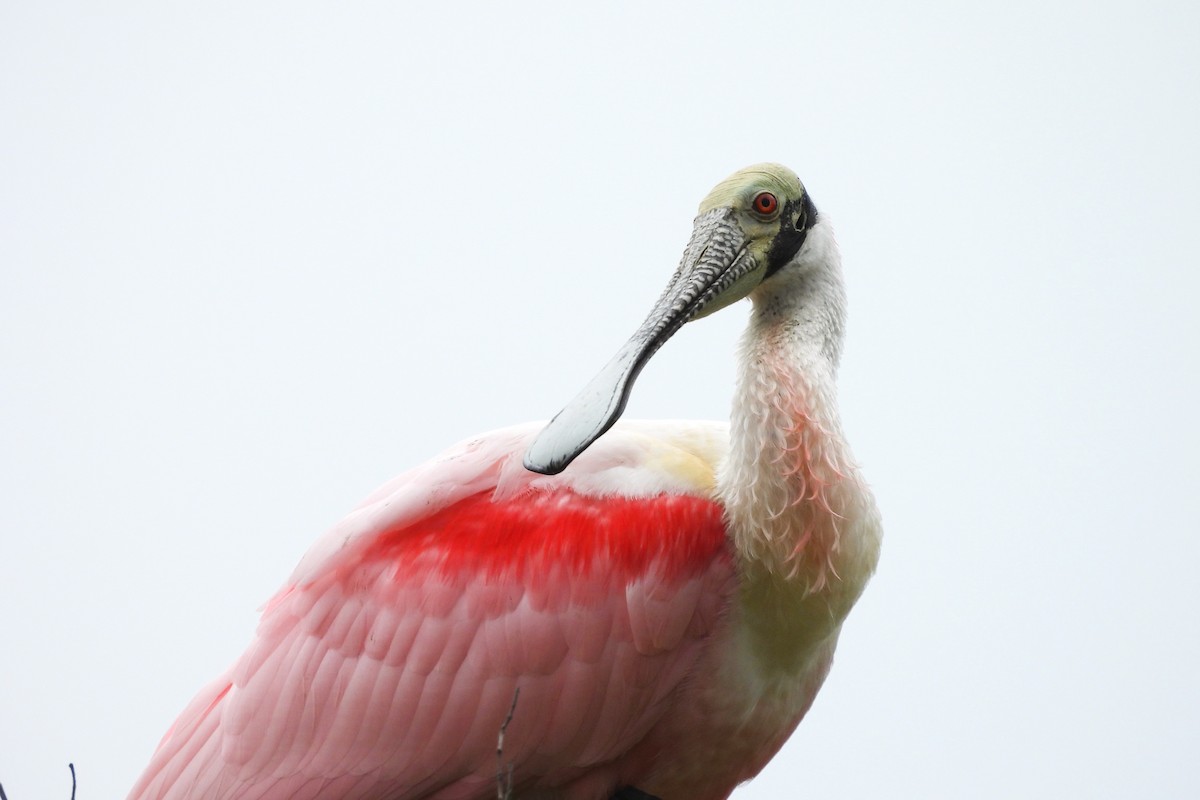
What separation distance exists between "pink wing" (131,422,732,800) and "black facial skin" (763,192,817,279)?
26.2 inches

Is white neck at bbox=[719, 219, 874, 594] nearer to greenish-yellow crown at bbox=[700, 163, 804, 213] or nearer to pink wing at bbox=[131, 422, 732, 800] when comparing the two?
pink wing at bbox=[131, 422, 732, 800]

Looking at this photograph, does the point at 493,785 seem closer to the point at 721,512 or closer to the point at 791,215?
the point at 721,512

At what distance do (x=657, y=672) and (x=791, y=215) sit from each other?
1317mm

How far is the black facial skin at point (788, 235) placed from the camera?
11.7ft

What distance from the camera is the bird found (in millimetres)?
3391

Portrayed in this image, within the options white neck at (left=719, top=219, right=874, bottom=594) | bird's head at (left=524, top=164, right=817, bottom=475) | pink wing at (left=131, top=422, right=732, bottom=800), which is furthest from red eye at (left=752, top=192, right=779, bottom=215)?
pink wing at (left=131, top=422, right=732, bottom=800)

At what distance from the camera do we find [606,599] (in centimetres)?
343

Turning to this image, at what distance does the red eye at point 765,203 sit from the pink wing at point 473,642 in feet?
2.49

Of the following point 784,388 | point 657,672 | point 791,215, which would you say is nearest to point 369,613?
point 657,672

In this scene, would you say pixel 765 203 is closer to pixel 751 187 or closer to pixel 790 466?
pixel 751 187

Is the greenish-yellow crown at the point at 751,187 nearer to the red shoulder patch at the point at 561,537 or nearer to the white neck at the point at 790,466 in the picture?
the white neck at the point at 790,466

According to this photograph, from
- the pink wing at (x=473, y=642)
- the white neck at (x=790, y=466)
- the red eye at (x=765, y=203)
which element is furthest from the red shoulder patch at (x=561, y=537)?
the red eye at (x=765, y=203)

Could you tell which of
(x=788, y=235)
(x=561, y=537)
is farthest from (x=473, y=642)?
(x=788, y=235)

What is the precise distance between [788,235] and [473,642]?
56.1 inches
